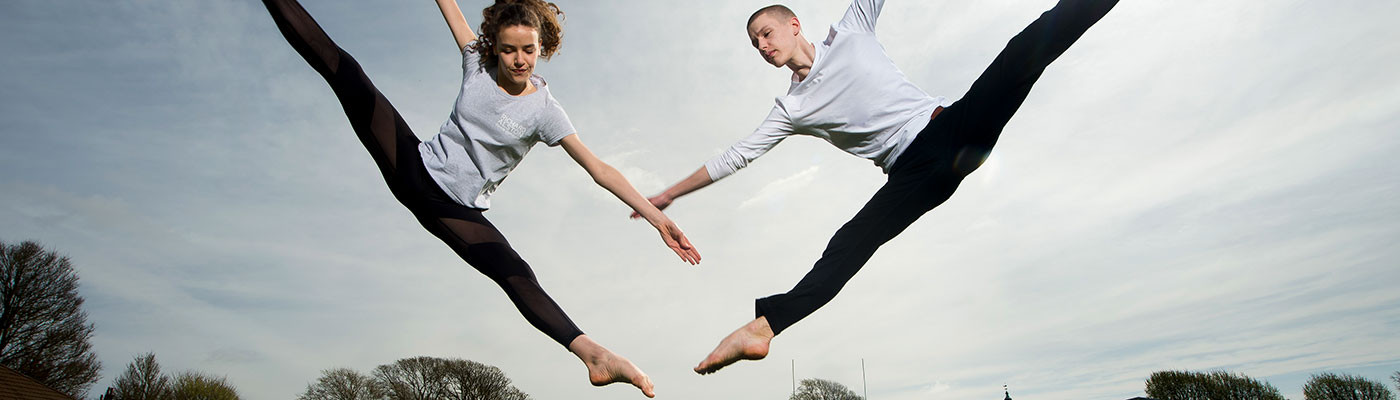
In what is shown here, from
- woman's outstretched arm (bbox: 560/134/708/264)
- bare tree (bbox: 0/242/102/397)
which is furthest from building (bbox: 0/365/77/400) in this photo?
woman's outstretched arm (bbox: 560/134/708/264)

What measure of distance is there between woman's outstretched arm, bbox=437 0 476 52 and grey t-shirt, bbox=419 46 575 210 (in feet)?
1.04

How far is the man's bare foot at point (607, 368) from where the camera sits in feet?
13.2

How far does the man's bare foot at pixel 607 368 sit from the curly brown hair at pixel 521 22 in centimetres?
183

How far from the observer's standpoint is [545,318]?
4.27 metres

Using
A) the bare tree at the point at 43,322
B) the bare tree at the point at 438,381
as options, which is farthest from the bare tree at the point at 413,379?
the bare tree at the point at 43,322

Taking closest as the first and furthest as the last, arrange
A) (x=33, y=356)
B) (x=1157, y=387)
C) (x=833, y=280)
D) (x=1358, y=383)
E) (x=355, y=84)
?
1. (x=833, y=280)
2. (x=355, y=84)
3. (x=33, y=356)
4. (x=1358, y=383)
5. (x=1157, y=387)

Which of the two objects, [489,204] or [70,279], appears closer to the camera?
[489,204]

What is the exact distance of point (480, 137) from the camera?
4520mm

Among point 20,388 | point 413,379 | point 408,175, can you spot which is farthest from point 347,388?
point 408,175

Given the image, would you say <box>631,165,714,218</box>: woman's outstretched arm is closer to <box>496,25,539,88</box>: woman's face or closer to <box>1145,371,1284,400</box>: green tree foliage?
<box>496,25,539,88</box>: woman's face

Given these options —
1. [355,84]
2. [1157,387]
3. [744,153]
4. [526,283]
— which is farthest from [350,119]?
[1157,387]

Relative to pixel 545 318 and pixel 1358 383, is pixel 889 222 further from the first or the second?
pixel 1358 383

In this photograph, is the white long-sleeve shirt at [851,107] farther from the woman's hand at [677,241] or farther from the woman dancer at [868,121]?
the woman's hand at [677,241]

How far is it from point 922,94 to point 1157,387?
5168 cm
